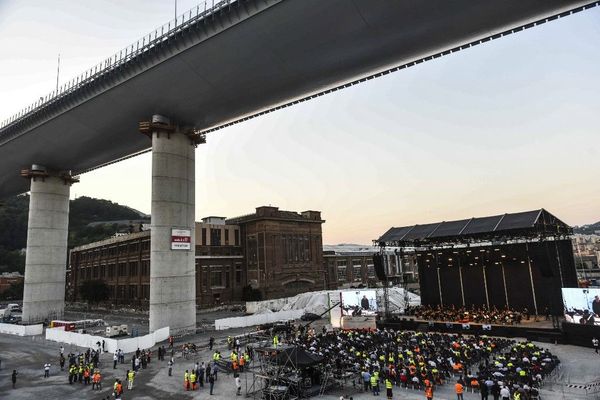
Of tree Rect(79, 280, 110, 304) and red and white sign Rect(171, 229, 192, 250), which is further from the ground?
red and white sign Rect(171, 229, 192, 250)

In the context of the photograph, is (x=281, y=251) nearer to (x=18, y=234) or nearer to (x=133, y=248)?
(x=133, y=248)

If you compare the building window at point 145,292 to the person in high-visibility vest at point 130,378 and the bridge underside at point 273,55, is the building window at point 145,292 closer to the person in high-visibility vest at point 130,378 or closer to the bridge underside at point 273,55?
the bridge underside at point 273,55

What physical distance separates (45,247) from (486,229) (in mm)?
56893

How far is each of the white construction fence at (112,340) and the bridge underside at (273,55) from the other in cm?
2179

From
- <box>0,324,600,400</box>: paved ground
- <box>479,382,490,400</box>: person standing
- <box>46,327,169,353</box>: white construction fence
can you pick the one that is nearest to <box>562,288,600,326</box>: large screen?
<box>0,324,600,400</box>: paved ground

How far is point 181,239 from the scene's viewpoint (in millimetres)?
39500

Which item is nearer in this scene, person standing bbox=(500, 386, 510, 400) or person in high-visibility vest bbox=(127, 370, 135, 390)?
person standing bbox=(500, 386, 510, 400)

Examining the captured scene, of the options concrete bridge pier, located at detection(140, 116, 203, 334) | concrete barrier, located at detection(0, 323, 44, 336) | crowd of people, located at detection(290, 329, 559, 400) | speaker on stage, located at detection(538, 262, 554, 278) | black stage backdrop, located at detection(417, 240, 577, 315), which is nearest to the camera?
crowd of people, located at detection(290, 329, 559, 400)

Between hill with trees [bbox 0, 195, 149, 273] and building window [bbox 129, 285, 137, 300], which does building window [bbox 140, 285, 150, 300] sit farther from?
hill with trees [bbox 0, 195, 149, 273]

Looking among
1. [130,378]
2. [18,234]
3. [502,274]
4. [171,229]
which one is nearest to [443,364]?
[130,378]

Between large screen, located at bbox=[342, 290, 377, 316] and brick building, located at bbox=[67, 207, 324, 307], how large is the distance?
26.7 metres

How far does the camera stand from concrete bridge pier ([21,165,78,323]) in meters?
55.4

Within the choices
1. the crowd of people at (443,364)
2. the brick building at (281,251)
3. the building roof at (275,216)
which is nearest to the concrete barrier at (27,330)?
the brick building at (281,251)

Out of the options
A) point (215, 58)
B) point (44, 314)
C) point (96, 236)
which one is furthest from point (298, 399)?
point (96, 236)
